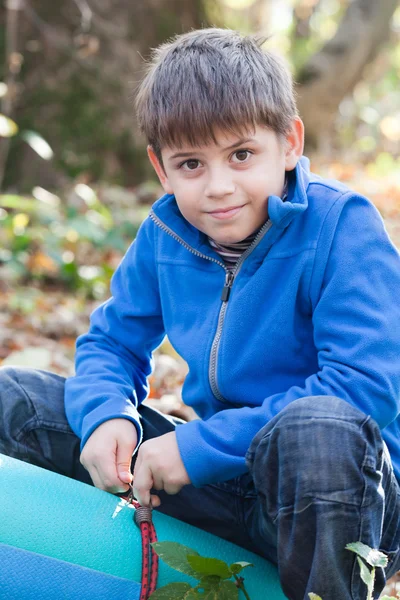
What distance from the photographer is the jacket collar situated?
181 centimetres

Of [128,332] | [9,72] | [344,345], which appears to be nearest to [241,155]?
[344,345]

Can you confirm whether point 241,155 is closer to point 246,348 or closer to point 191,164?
point 191,164

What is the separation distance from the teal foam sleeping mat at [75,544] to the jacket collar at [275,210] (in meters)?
0.67

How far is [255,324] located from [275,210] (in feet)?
0.92

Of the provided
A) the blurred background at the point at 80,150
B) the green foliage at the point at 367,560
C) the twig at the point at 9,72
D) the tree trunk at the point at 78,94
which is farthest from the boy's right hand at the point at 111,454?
the tree trunk at the point at 78,94

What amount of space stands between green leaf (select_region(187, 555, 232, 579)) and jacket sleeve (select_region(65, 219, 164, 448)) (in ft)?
1.97

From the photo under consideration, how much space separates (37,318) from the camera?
4047mm

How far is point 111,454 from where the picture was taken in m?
1.86

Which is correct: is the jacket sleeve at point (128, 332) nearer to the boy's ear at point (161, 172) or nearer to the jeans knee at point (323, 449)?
the boy's ear at point (161, 172)

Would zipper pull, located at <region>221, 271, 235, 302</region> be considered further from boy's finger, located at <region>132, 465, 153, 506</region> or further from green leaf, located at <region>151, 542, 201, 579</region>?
green leaf, located at <region>151, 542, 201, 579</region>

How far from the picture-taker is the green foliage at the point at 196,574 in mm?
1558

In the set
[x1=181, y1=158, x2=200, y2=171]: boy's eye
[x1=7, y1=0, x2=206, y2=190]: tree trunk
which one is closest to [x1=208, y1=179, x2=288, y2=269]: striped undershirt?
[x1=181, y1=158, x2=200, y2=171]: boy's eye

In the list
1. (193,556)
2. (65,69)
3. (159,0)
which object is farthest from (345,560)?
(159,0)

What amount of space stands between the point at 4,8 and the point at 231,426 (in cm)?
470
